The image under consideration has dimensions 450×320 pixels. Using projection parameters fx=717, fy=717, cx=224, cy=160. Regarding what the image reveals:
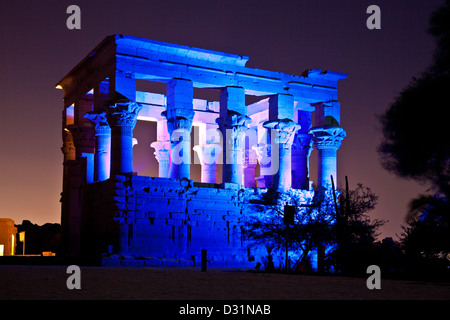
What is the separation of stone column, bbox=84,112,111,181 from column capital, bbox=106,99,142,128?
2.54m

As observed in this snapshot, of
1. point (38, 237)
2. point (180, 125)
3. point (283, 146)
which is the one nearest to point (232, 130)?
point (180, 125)

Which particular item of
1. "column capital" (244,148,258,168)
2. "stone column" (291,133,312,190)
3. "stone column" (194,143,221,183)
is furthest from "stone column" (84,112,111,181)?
"column capital" (244,148,258,168)

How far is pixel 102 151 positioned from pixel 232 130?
258 inches

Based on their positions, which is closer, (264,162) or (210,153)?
(264,162)

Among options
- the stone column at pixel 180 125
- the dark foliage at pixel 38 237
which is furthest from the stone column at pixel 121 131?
the dark foliage at pixel 38 237

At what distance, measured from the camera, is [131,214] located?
3162 cm

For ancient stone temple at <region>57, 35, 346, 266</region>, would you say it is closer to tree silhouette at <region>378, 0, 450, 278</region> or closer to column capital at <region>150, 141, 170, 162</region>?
column capital at <region>150, 141, 170, 162</region>

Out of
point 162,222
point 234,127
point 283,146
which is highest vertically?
point 234,127

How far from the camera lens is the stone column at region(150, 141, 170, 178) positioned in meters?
40.8

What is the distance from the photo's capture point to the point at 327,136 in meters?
37.5

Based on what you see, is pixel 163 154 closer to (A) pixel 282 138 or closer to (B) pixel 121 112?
(A) pixel 282 138

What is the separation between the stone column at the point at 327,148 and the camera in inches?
1479

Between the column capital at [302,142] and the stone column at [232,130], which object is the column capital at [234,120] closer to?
the stone column at [232,130]
